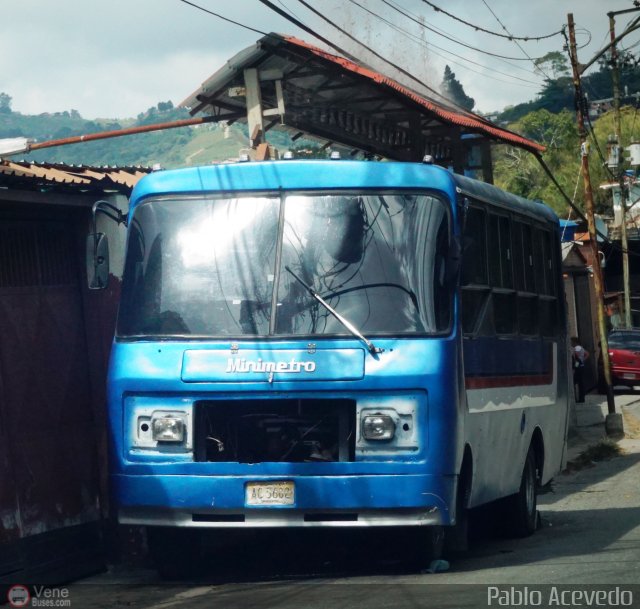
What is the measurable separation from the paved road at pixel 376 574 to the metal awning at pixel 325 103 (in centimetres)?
757

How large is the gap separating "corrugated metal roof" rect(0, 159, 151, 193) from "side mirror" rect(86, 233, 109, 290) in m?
0.85

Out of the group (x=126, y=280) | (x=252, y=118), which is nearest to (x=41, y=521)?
(x=126, y=280)

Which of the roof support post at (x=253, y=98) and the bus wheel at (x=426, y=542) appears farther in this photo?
the roof support post at (x=253, y=98)

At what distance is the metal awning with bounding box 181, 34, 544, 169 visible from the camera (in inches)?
711

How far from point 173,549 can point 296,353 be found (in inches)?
80.5

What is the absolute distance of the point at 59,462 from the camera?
11.6 meters

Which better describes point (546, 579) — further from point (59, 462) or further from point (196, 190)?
point (59, 462)

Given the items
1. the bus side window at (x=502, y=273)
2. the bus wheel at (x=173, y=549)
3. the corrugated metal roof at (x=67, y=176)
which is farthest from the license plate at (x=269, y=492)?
the corrugated metal roof at (x=67, y=176)

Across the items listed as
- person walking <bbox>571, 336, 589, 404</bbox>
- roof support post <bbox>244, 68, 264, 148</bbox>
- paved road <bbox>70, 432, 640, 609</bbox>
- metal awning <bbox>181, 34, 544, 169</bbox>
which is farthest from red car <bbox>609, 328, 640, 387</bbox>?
paved road <bbox>70, 432, 640, 609</bbox>

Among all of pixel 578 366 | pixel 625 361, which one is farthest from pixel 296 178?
pixel 625 361

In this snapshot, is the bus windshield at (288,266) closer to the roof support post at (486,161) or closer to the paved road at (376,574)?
the paved road at (376,574)

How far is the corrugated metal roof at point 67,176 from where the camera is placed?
10.8 m

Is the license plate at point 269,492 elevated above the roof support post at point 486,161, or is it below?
below

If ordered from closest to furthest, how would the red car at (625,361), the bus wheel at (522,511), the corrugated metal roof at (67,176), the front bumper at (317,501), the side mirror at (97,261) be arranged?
the front bumper at (317,501) < the side mirror at (97,261) < the corrugated metal roof at (67,176) < the bus wheel at (522,511) < the red car at (625,361)
